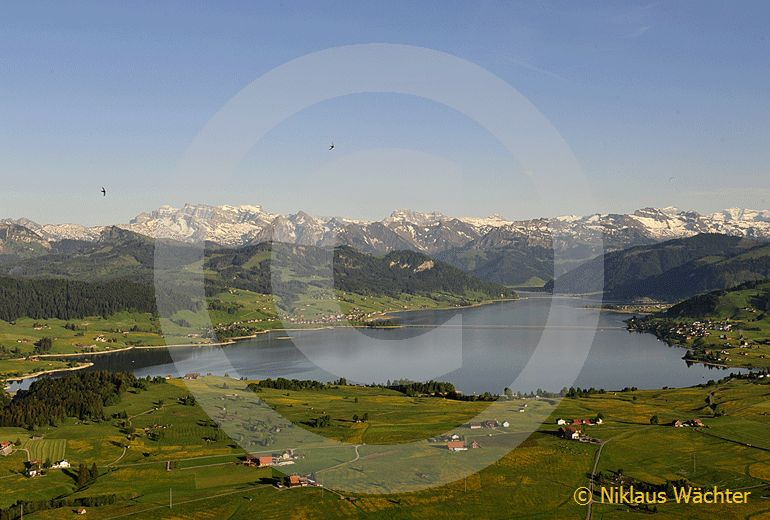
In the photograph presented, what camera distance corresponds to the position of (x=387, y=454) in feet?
246

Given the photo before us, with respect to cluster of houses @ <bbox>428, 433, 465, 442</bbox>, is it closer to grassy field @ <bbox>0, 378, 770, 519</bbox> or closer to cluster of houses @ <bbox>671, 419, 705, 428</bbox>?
grassy field @ <bbox>0, 378, 770, 519</bbox>

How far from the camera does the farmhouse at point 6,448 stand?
77125 millimetres

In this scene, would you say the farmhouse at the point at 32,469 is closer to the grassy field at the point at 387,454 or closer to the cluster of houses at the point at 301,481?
the grassy field at the point at 387,454

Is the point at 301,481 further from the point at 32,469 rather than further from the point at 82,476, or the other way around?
the point at 32,469

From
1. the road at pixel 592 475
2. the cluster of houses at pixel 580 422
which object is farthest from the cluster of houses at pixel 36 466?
the cluster of houses at pixel 580 422

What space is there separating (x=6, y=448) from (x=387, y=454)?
138 feet

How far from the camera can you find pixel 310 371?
150750 millimetres

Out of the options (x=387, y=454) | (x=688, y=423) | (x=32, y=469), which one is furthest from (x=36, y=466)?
(x=688, y=423)

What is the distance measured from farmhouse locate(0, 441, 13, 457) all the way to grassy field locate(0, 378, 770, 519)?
141 cm

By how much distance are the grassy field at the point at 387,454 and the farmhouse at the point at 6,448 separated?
4.64 feet

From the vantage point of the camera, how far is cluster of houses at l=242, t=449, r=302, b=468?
237 ft

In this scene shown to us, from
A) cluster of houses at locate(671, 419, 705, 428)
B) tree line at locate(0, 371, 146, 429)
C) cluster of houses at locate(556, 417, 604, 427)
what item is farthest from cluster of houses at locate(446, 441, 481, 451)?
tree line at locate(0, 371, 146, 429)

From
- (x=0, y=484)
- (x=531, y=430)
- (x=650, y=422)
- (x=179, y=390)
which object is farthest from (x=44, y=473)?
(x=650, y=422)

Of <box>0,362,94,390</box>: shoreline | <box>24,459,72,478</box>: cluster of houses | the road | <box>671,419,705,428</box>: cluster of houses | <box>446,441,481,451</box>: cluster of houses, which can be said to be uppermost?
<box>0,362,94,390</box>: shoreline
